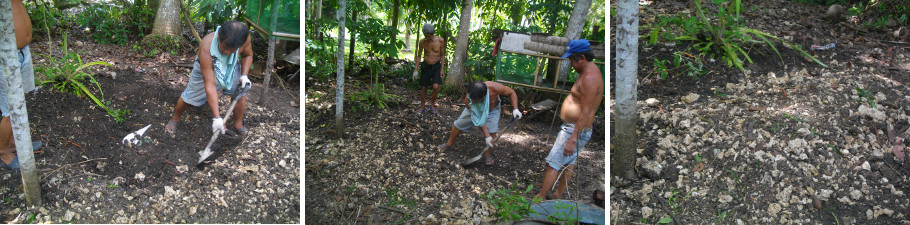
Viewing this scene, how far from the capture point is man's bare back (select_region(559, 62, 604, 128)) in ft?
9.41

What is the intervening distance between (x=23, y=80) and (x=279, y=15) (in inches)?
56.1

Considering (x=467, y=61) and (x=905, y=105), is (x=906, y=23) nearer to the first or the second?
(x=905, y=105)

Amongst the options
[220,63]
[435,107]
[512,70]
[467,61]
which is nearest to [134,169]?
[220,63]

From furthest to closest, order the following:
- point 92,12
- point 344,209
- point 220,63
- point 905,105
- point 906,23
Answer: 1. point 906,23
2. point 905,105
3. point 92,12
4. point 220,63
5. point 344,209

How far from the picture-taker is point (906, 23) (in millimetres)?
5422

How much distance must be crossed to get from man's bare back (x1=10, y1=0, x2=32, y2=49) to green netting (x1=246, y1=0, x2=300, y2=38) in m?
1.13

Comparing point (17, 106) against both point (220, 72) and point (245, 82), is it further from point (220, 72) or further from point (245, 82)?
point (245, 82)

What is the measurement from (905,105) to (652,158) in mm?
2260

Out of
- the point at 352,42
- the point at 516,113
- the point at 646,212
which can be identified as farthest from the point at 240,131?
the point at 646,212

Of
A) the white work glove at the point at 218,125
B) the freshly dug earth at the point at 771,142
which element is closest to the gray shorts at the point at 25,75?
the white work glove at the point at 218,125

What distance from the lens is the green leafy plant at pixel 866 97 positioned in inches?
171

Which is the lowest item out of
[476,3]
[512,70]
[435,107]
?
[435,107]

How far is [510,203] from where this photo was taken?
289 cm

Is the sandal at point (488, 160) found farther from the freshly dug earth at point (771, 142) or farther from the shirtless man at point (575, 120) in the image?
the freshly dug earth at point (771, 142)
